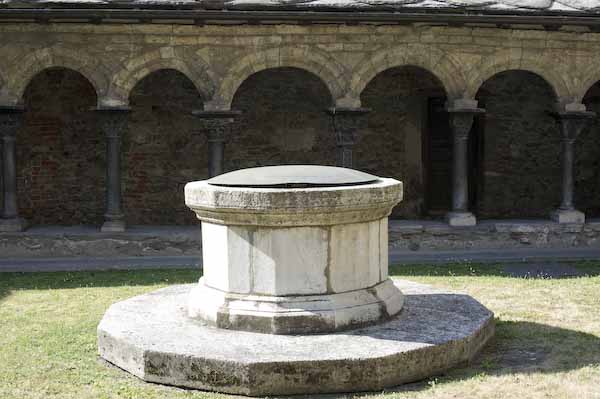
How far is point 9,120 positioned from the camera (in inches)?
459

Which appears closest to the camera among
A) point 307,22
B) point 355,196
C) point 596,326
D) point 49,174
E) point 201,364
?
point 201,364

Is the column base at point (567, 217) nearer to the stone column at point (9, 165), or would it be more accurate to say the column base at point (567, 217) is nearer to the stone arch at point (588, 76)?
the stone arch at point (588, 76)

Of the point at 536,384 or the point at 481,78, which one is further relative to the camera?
the point at 481,78

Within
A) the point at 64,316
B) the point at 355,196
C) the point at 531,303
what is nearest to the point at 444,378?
the point at 355,196

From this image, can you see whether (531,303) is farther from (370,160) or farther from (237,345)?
(370,160)

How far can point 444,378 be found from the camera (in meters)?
5.54

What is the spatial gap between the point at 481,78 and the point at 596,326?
19.5 feet

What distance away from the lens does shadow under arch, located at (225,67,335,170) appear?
1438 cm

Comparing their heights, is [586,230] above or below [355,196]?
below

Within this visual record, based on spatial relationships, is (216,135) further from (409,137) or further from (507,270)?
(507,270)

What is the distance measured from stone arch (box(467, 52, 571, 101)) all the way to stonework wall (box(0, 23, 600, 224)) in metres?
0.02

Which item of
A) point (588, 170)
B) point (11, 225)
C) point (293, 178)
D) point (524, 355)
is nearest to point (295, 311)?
point (293, 178)

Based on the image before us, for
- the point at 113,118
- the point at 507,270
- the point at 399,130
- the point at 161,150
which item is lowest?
the point at 507,270

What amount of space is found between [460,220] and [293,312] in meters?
6.75
